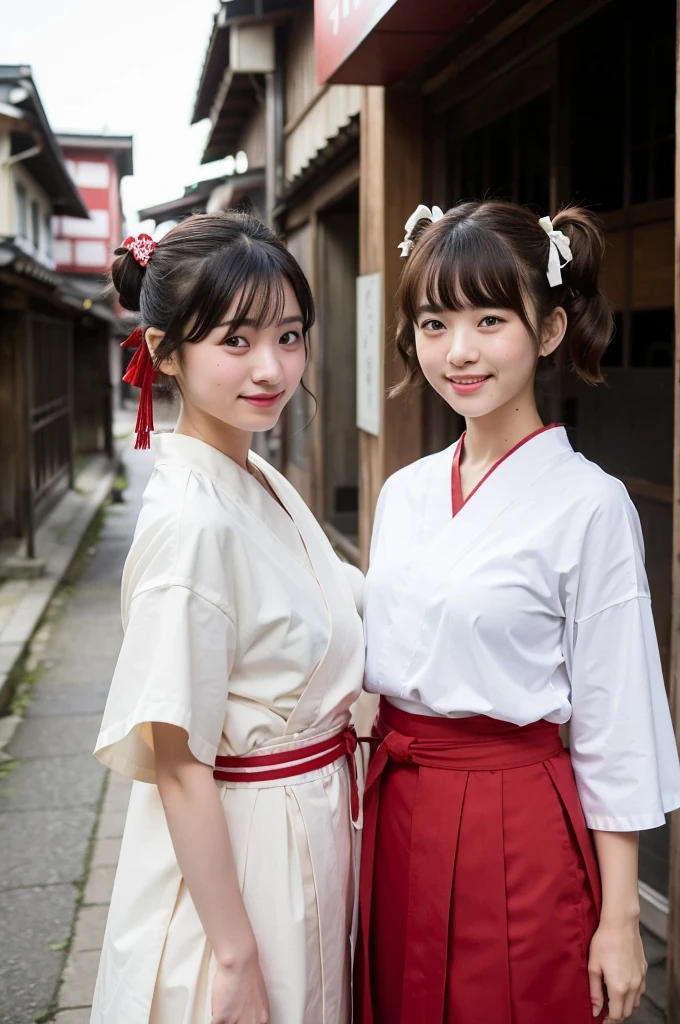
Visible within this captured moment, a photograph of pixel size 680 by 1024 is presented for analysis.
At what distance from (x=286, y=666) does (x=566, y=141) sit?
121 inches

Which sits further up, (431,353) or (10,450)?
(431,353)

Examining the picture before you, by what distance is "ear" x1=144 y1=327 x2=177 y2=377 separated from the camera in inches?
80.6

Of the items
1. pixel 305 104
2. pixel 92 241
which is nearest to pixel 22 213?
pixel 305 104

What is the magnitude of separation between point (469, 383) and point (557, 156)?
242 cm

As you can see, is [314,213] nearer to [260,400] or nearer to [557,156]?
[557,156]

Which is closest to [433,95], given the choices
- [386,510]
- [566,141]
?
[566,141]

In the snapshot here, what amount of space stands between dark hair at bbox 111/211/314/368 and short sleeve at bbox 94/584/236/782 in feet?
1.79

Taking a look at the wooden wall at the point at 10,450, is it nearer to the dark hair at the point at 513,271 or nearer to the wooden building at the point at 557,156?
the wooden building at the point at 557,156

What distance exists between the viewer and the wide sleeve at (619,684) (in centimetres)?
200

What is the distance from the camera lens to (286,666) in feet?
6.51

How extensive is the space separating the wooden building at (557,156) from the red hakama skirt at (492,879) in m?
1.74

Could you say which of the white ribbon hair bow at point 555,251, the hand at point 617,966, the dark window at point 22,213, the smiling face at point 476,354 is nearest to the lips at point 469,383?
the smiling face at point 476,354

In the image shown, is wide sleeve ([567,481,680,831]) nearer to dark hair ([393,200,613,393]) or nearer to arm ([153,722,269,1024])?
dark hair ([393,200,613,393])

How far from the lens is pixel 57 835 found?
5035 mm
